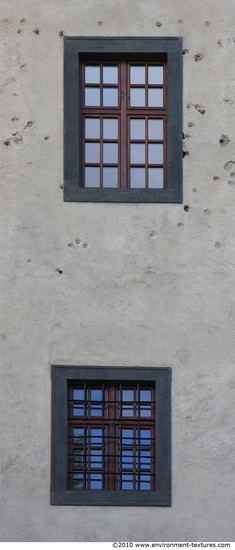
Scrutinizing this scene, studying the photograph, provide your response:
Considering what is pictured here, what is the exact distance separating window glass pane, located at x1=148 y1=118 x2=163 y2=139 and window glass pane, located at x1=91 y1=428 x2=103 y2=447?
283cm

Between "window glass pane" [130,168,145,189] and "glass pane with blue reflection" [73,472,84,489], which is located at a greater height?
"window glass pane" [130,168,145,189]

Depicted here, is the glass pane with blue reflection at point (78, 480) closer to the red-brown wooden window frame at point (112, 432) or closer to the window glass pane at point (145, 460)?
the red-brown wooden window frame at point (112, 432)

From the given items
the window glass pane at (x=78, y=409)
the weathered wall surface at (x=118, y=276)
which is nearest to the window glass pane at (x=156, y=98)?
the weathered wall surface at (x=118, y=276)

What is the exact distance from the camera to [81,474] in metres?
13.2

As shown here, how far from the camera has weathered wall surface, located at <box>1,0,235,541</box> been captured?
1295cm

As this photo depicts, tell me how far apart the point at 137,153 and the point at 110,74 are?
816 millimetres

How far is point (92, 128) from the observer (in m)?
13.7

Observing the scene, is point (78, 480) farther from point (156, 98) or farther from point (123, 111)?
point (156, 98)

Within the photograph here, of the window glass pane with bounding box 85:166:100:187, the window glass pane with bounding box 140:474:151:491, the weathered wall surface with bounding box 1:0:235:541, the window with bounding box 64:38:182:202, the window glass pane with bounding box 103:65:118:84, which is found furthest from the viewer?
the window glass pane with bounding box 103:65:118:84

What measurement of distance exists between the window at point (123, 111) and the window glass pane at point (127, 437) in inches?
90.4

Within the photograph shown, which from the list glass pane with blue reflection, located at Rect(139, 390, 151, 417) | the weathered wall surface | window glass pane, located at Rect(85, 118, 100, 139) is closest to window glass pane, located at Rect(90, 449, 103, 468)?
the weathered wall surface

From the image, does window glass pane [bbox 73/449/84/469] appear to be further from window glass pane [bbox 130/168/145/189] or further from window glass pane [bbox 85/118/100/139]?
window glass pane [bbox 85/118/100/139]

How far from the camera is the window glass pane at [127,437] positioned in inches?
521

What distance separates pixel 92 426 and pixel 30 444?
613mm
